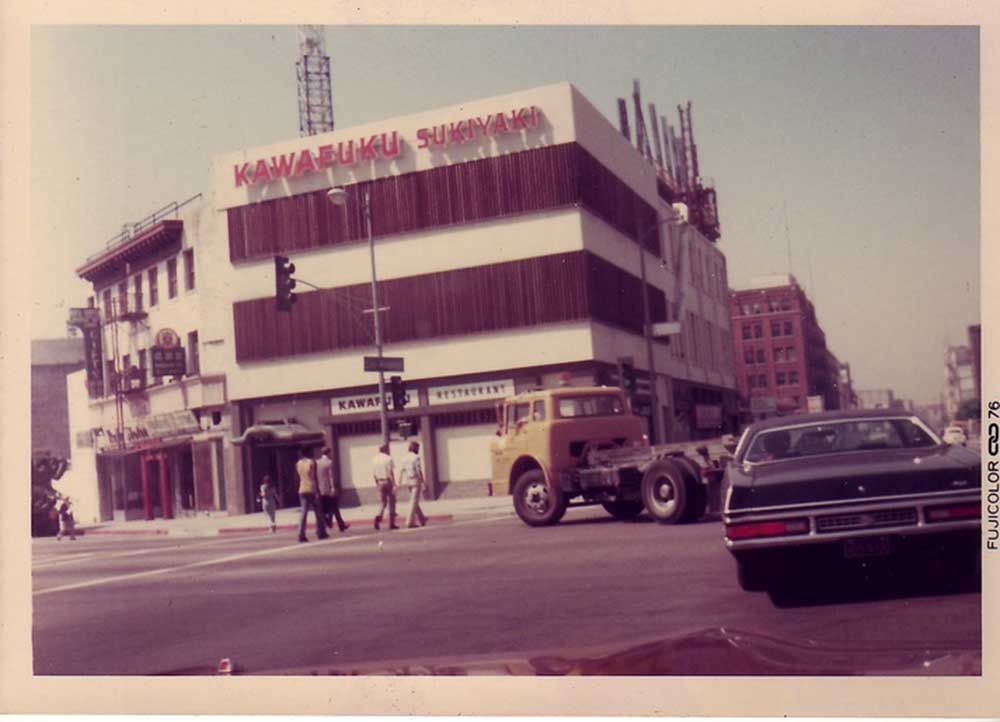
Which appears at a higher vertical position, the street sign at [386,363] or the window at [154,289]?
the window at [154,289]

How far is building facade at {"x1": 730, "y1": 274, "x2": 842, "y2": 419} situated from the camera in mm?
10516

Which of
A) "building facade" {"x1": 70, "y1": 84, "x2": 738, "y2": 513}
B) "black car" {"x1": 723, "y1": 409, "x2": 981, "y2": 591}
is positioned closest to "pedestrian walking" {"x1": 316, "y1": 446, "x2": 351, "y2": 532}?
"building facade" {"x1": 70, "y1": 84, "x2": 738, "y2": 513}

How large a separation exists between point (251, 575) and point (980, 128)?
8.74 meters

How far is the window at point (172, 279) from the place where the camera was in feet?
41.5

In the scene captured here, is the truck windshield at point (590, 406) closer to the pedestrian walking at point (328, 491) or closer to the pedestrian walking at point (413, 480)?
the pedestrian walking at point (413, 480)

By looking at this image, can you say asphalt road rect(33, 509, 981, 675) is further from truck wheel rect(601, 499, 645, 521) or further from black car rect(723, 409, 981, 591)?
black car rect(723, 409, 981, 591)

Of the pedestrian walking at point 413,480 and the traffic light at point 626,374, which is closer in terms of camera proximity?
the pedestrian walking at point 413,480

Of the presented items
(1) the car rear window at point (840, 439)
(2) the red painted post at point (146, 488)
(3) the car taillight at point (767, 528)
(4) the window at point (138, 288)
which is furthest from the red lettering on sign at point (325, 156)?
(3) the car taillight at point (767, 528)

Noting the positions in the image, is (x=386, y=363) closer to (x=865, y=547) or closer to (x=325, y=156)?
(x=325, y=156)

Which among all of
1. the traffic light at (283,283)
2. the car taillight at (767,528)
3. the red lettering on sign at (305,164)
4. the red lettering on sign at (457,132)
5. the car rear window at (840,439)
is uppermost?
the red lettering on sign at (457,132)

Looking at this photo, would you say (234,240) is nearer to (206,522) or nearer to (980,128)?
(206,522)

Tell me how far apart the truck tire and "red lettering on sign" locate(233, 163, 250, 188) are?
6.30 m

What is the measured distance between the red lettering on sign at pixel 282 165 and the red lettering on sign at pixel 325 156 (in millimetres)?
317

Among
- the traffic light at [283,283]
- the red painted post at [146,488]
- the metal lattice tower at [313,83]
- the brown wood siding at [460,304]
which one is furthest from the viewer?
the red painted post at [146,488]
